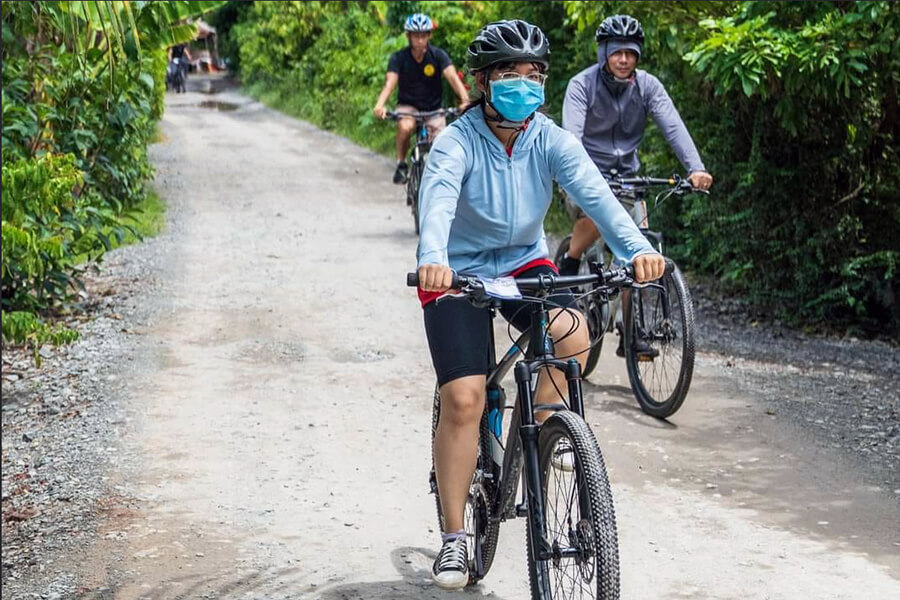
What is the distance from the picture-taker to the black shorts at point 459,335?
4.22 m

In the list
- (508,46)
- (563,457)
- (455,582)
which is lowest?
(455,582)

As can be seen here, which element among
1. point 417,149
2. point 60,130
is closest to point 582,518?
point 60,130

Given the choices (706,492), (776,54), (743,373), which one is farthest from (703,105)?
(706,492)

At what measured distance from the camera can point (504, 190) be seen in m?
4.32

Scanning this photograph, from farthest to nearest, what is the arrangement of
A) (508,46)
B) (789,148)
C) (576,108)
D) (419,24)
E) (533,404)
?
(419,24), (789,148), (576,108), (508,46), (533,404)

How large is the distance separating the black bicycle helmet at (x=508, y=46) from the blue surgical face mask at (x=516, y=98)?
0.25 ft

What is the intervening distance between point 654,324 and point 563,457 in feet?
11.3

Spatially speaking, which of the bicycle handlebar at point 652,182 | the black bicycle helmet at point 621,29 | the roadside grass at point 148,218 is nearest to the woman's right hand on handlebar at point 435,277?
the bicycle handlebar at point 652,182

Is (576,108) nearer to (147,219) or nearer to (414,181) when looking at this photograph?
(414,181)

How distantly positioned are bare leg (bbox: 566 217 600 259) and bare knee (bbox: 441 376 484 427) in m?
3.17

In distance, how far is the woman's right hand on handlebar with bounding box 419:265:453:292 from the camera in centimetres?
Answer: 376

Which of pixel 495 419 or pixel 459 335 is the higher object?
pixel 459 335

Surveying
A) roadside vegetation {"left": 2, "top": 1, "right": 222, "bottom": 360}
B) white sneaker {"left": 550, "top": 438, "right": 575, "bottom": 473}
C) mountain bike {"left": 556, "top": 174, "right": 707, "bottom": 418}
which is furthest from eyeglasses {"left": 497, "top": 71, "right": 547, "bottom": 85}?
mountain bike {"left": 556, "top": 174, "right": 707, "bottom": 418}

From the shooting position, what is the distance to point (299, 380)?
796 cm
